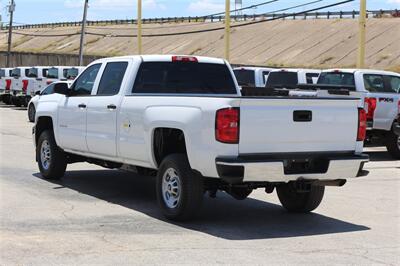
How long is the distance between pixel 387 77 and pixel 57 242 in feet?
37.2

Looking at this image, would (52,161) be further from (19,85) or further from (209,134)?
(19,85)

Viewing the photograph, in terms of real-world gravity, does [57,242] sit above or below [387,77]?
below

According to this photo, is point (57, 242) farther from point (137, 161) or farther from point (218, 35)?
point (218, 35)

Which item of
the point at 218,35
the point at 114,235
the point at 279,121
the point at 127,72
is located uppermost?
the point at 218,35

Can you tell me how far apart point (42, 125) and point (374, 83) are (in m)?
8.16

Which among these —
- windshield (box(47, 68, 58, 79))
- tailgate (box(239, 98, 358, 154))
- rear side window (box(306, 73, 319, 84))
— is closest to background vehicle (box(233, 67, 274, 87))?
rear side window (box(306, 73, 319, 84))

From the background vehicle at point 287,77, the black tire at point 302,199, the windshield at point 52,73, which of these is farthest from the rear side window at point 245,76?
the black tire at point 302,199

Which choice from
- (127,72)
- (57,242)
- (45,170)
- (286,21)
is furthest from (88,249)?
(286,21)

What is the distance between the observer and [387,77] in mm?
16578

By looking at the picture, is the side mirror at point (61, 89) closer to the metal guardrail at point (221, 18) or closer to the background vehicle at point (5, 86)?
the background vehicle at point (5, 86)

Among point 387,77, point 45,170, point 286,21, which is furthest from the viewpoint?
point 286,21

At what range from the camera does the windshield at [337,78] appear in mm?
16375

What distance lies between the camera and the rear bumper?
24.8ft

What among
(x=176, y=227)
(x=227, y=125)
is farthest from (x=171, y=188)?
(x=227, y=125)
